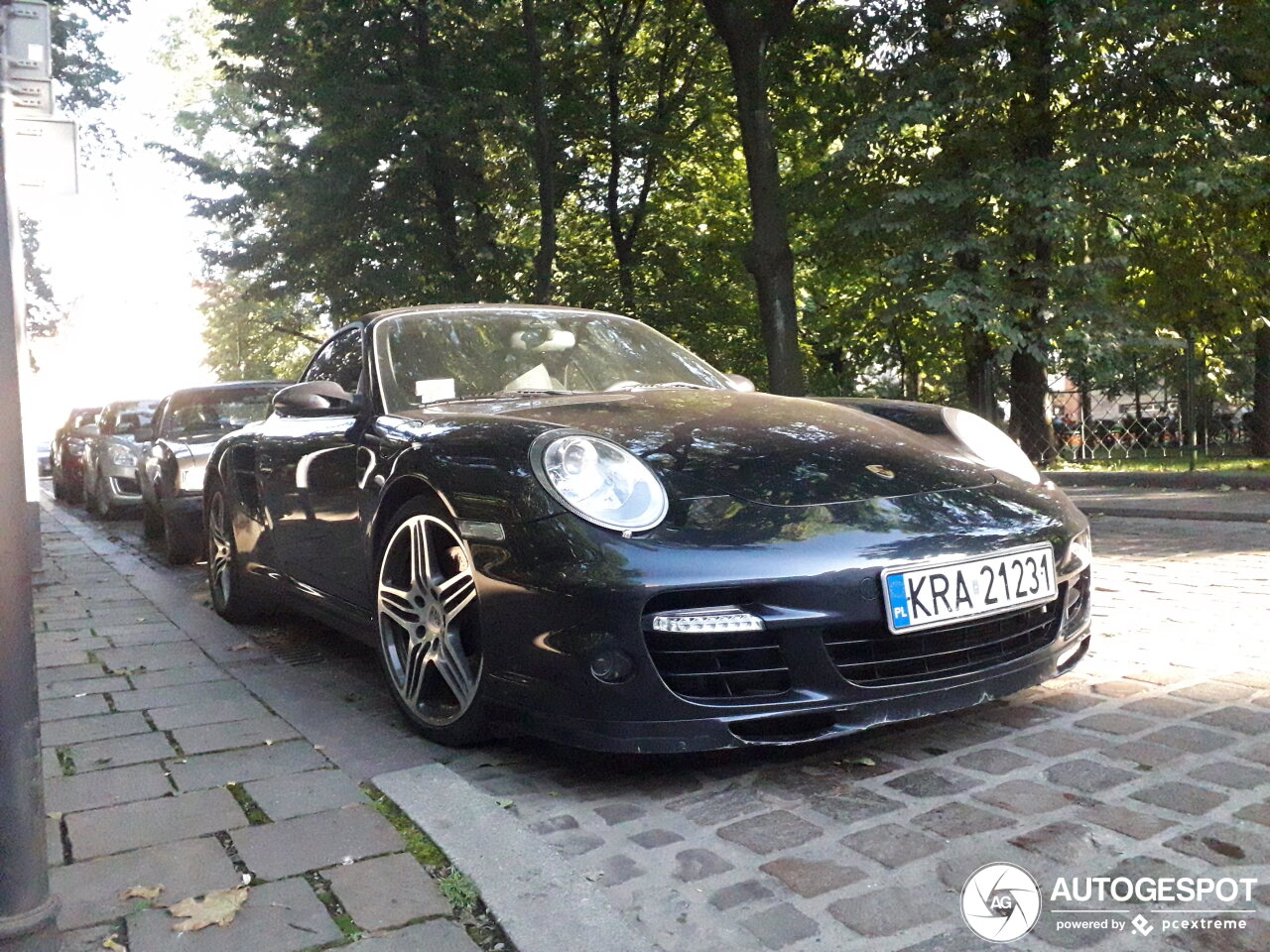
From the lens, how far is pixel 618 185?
21547 millimetres

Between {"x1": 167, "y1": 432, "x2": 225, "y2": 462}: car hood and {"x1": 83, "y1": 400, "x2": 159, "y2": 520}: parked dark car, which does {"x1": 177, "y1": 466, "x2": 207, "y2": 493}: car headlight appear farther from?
{"x1": 83, "y1": 400, "x2": 159, "y2": 520}: parked dark car

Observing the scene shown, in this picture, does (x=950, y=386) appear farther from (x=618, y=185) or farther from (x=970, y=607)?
(x=970, y=607)

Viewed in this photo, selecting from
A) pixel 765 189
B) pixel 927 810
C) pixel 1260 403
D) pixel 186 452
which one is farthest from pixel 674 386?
pixel 1260 403

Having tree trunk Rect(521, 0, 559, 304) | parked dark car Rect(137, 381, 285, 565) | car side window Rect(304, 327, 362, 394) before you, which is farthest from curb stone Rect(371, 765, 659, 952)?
tree trunk Rect(521, 0, 559, 304)

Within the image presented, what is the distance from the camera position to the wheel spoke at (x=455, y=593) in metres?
3.25

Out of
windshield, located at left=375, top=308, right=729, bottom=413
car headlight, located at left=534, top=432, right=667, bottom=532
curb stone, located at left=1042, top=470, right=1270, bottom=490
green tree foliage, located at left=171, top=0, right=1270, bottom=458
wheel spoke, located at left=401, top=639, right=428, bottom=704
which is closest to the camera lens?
car headlight, located at left=534, top=432, right=667, bottom=532

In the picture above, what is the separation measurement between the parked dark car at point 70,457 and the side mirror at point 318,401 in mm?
12793

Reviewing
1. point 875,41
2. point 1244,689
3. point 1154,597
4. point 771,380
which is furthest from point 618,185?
point 1244,689

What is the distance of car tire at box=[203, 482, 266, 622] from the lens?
558 cm

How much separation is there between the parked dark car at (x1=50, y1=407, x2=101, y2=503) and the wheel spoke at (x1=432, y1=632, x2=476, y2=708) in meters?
13.8

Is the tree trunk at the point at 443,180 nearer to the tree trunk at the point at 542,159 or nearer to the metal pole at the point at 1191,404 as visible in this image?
the tree trunk at the point at 542,159

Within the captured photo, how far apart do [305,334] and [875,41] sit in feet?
57.8

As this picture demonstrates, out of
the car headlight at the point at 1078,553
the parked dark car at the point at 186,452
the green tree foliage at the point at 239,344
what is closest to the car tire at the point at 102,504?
the parked dark car at the point at 186,452

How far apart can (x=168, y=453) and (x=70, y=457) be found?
9.60 meters
